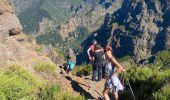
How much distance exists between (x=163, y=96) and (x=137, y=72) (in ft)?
19.8

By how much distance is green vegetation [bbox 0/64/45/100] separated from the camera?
11.8m

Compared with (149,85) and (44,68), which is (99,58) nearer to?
(44,68)

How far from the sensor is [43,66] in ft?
63.0

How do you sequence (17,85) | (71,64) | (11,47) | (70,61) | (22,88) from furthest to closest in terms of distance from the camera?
(70,61) < (71,64) < (11,47) < (22,88) < (17,85)

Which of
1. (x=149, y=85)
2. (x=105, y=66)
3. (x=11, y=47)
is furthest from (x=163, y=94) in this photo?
(x=11, y=47)

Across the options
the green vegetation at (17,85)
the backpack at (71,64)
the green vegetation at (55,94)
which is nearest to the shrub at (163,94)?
the green vegetation at (55,94)

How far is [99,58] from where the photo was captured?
69.2 ft

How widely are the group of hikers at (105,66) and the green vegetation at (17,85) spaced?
245cm

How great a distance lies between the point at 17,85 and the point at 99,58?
30.8 feet

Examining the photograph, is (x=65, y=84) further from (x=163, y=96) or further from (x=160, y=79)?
(x=163, y=96)

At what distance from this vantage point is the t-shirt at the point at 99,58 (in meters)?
20.8

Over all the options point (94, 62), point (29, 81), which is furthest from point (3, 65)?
point (94, 62)

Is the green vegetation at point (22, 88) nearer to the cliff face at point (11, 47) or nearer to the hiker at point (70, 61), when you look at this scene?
the cliff face at point (11, 47)

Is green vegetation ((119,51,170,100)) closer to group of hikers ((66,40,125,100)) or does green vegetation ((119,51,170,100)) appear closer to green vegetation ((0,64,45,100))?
group of hikers ((66,40,125,100))
